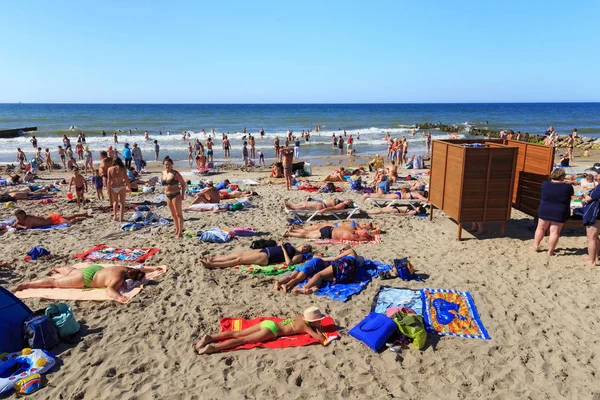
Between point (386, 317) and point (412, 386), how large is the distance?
937 mm

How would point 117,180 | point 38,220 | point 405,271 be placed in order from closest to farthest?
point 405,271
point 38,220
point 117,180

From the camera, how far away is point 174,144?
3033 cm

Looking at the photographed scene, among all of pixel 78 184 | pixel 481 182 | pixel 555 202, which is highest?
pixel 481 182

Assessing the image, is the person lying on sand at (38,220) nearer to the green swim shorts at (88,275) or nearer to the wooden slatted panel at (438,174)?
the green swim shorts at (88,275)

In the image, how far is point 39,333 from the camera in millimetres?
4176

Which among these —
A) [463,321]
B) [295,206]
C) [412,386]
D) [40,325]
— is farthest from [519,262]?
[40,325]

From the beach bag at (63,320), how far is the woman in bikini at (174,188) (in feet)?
11.0

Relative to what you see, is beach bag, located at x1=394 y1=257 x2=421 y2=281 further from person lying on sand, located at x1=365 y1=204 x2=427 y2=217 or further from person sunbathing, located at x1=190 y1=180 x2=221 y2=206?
person sunbathing, located at x1=190 y1=180 x2=221 y2=206

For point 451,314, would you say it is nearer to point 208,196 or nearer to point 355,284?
point 355,284

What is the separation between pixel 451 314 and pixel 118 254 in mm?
5383

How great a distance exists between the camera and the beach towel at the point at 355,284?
551 centimetres

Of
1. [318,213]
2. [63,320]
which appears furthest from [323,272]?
[318,213]

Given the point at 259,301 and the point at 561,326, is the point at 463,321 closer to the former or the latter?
the point at 561,326

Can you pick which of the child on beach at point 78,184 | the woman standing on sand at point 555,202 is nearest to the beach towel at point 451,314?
the woman standing on sand at point 555,202
